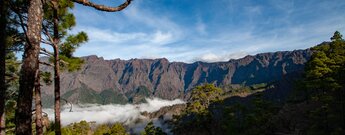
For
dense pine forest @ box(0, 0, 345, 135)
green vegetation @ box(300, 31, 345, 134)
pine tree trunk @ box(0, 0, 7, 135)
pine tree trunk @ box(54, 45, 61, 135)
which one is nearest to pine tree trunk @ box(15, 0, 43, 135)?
dense pine forest @ box(0, 0, 345, 135)

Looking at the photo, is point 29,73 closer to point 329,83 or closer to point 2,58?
point 2,58

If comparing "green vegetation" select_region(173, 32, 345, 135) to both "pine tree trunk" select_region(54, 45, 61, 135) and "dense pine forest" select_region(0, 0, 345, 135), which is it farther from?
"pine tree trunk" select_region(54, 45, 61, 135)

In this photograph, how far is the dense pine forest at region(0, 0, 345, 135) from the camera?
6.10 m

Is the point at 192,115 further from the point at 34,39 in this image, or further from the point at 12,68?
the point at 34,39

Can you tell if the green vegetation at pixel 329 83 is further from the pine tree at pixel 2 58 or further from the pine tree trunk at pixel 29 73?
the pine tree trunk at pixel 29 73

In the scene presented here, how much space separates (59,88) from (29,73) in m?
7.32

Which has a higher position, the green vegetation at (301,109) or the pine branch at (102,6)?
the pine branch at (102,6)

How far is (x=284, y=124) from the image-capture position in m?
46.0

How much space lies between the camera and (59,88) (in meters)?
12.8

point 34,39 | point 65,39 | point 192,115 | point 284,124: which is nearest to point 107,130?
point 192,115

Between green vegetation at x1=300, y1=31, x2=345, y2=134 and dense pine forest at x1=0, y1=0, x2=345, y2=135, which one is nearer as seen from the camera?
dense pine forest at x1=0, y1=0, x2=345, y2=135

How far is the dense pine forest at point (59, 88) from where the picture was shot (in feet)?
20.0

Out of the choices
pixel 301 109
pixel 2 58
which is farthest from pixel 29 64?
pixel 301 109

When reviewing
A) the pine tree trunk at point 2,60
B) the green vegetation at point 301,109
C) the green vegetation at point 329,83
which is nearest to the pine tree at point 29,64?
the pine tree trunk at point 2,60
